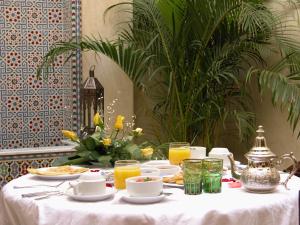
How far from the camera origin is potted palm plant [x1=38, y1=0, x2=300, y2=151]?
4805mm

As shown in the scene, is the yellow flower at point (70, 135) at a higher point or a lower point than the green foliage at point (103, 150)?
higher

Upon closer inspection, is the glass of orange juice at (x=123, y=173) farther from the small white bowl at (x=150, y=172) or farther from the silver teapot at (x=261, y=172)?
the silver teapot at (x=261, y=172)

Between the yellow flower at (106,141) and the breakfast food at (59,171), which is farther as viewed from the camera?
the yellow flower at (106,141)

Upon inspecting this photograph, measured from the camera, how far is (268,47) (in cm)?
508

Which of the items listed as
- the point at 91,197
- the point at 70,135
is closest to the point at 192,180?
the point at 91,197

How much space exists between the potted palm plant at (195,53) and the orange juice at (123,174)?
244 cm

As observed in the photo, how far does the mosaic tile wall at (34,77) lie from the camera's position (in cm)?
485

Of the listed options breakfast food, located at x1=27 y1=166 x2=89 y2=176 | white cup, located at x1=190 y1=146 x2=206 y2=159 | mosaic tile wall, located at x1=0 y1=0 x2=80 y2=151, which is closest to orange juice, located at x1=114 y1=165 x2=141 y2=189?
breakfast food, located at x1=27 y1=166 x2=89 y2=176

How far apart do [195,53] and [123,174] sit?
2885 millimetres

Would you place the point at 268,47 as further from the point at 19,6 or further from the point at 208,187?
the point at 208,187

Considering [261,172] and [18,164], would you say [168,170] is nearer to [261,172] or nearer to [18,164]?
[261,172]

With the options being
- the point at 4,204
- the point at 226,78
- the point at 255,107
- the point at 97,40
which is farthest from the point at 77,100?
the point at 4,204

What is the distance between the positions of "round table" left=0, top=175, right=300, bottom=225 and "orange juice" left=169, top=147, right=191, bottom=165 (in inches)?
22.2

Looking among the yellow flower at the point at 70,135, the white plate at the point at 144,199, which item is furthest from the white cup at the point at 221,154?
the white plate at the point at 144,199
